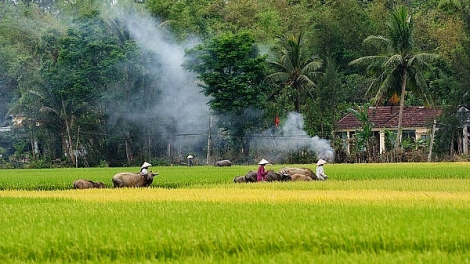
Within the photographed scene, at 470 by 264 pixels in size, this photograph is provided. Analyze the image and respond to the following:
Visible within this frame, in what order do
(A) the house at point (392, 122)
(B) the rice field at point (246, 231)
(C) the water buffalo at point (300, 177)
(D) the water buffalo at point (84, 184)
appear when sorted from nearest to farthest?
(B) the rice field at point (246, 231) → (D) the water buffalo at point (84, 184) → (C) the water buffalo at point (300, 177) → (A) the house at point (392, 122)

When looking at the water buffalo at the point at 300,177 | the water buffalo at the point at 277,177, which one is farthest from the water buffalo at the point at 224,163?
the water buffalo at the point at 300,177

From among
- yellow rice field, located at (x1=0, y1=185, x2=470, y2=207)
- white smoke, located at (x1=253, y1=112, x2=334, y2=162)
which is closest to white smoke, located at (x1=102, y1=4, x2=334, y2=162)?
white smoke, located at (x1=253, y1=112, x2=334, y2=162)

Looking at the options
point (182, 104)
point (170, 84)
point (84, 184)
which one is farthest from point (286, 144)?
point (84, 184)

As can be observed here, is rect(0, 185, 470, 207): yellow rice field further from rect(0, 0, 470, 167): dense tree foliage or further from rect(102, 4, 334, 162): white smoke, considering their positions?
rect(102, 4, 334, 162): white smoke

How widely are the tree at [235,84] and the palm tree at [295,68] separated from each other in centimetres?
169

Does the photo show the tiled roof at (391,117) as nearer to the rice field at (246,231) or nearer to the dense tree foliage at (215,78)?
the dense tree foliage at (215,78)

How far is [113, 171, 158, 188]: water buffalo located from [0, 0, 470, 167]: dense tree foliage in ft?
47.4

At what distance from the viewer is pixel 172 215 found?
9977 millimetres

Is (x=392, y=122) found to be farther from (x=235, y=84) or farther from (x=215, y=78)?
(x=215, y=78)

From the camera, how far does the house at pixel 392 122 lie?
36.5 metres

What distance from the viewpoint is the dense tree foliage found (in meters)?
33.2

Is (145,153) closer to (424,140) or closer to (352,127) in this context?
(352,127)

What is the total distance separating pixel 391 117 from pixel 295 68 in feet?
15.7

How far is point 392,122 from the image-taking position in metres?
36.8
